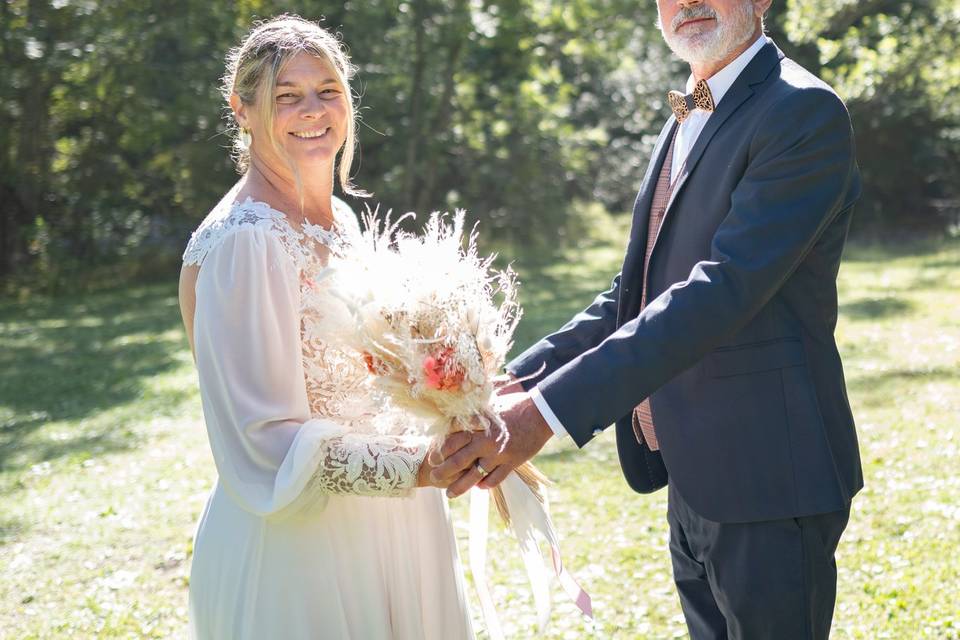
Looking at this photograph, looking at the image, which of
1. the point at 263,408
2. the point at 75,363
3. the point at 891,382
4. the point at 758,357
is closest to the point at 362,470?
the point at 263,408

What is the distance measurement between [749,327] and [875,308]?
1088 cm

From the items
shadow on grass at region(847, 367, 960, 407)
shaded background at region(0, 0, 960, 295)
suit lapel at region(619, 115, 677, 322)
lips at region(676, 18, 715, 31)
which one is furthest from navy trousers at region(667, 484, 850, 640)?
shaded background at region(0, 0, 960, 295)

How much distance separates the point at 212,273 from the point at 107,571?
4114 mm

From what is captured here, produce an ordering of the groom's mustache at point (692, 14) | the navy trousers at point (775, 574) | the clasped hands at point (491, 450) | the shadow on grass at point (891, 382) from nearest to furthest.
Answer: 1. the clasped hands at point (491, 450)
2. the navy trousers at point (775, 574)
3. the groom's mustache at point (692, 14)
4. the shadow on grass at point (891, 382)

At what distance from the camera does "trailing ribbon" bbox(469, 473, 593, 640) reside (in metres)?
2.85

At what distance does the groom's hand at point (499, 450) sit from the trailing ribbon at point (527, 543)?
0.58 feet

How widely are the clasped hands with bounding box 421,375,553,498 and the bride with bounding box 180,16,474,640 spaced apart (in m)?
0.02

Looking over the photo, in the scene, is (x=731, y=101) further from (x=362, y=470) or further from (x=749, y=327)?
(x=362, y=470)

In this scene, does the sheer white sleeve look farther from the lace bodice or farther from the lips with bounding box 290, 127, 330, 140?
the lips with bounding box 290, 127, 330, 140

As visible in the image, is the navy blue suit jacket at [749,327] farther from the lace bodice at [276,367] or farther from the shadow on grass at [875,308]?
the shadow on grass at [875,308]

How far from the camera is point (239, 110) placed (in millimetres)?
2943

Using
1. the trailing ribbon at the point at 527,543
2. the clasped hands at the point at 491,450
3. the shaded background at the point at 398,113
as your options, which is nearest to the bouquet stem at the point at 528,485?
the trailing ribbon at the point at 527,543

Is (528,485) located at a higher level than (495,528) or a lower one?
higher

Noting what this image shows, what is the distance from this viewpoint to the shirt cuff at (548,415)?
Answer: 2.61m
